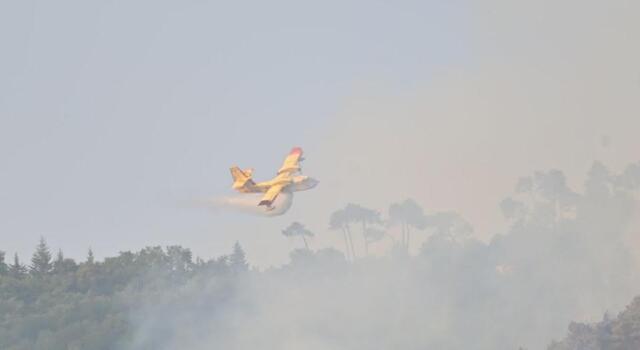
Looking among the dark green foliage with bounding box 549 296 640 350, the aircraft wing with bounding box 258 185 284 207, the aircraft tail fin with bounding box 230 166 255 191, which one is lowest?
the dark green foliage with bounding box 549 296 640 350

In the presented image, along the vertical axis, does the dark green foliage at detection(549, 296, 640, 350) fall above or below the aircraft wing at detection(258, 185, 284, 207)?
below

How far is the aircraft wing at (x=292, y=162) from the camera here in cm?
15812

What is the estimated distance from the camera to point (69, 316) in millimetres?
199125

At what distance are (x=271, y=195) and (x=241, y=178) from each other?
867 centimetres

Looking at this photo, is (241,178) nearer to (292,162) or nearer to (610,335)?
(292,162)

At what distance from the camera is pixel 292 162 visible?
160000 millimetres

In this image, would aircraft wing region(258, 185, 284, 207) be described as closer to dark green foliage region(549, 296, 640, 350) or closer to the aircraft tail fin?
the aircraft tail fin

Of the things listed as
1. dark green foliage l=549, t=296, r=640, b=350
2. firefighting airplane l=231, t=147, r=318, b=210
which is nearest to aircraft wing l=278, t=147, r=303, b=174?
firefighting airplane l=231, t=147, r=318, b=210

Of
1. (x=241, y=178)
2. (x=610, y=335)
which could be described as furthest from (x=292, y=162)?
(x=610, y=335)

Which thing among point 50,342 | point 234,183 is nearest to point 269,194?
point 234,183

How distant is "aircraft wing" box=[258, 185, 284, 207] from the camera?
152 meters

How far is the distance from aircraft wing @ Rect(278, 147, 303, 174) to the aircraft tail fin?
11.5 ft

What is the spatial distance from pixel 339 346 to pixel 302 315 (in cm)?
953

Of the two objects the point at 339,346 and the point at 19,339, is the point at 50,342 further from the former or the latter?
the point at 339,346
